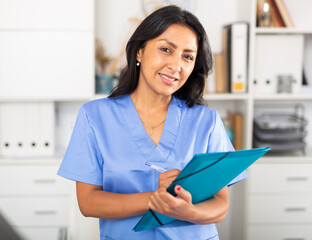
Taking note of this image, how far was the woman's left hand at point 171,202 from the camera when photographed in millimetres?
1049

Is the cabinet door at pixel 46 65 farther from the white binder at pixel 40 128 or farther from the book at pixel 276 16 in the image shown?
the book at pixel 276 16

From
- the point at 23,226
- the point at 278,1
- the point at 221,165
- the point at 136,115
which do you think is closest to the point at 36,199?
the point at 23,226

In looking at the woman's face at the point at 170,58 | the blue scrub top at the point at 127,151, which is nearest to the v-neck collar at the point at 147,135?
the blue scrub top at the point at 127,151

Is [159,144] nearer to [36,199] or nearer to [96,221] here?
[96,221]

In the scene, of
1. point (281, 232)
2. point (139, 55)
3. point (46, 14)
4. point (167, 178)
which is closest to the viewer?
point (167, 178)

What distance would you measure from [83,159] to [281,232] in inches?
65.5

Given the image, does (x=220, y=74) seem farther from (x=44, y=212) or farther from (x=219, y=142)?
(x=44, y=212)

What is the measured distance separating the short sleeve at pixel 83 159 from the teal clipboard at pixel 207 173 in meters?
0.25

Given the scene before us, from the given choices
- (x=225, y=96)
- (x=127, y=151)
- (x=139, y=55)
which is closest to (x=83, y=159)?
(x=127, y=151)

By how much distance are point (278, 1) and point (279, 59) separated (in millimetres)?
341

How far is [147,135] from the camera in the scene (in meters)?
1.37

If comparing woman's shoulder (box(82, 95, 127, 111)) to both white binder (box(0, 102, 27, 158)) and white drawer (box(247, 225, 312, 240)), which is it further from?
white drawer (box(247, 225, 312, 240))

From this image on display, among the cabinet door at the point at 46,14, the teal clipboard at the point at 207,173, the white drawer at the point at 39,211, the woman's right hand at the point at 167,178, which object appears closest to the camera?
the teal clipboard at the point at 207,173

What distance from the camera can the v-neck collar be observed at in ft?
4.42
